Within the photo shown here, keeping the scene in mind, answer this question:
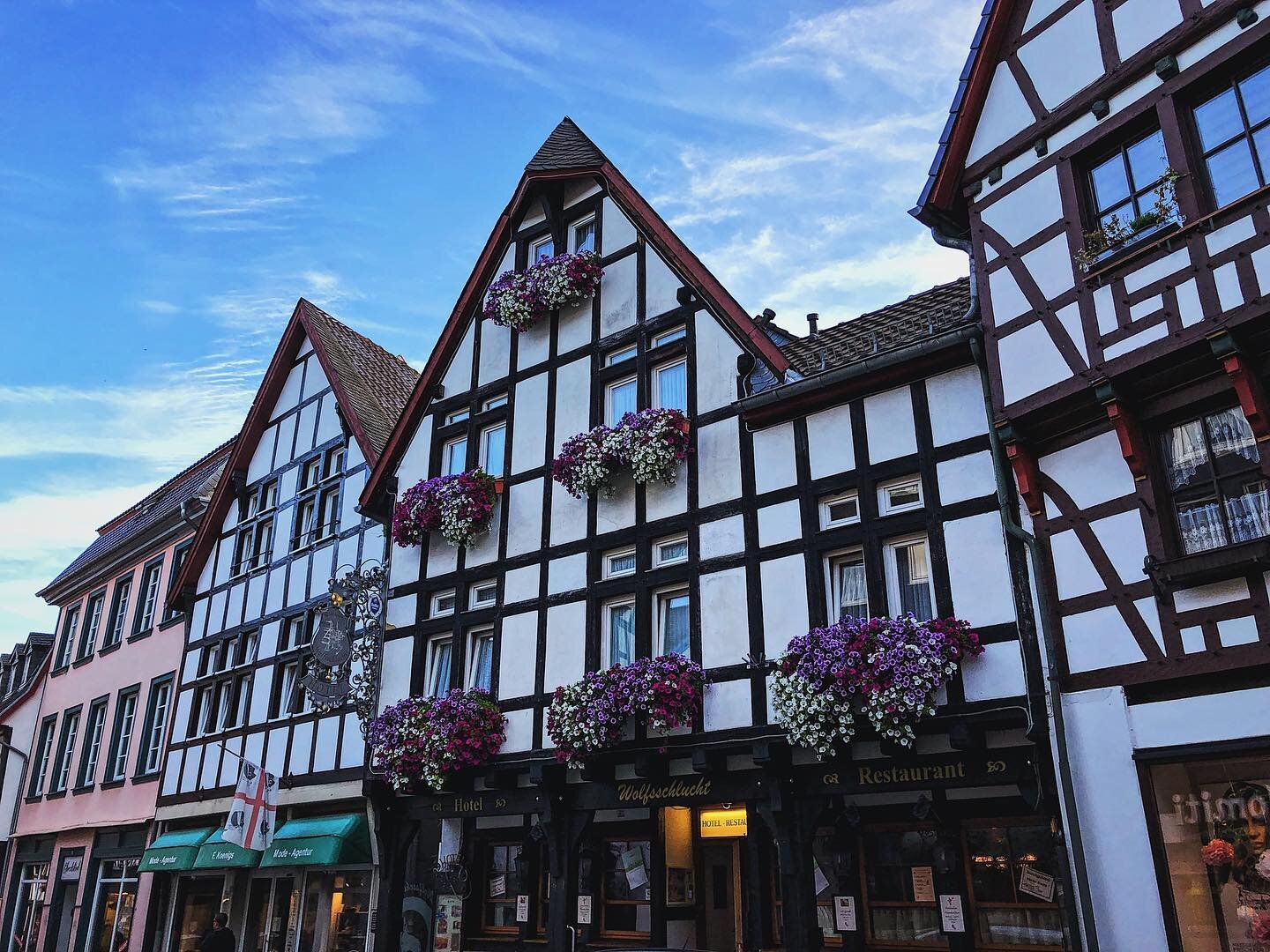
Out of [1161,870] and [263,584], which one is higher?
[263,584]

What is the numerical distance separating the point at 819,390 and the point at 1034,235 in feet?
10.5

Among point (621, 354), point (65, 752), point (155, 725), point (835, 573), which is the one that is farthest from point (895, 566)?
point (65, 752)

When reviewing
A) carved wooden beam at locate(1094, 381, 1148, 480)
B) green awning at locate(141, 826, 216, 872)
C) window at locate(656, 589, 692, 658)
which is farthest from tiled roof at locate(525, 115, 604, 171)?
green awning at locate(141, 826, 216, 872)

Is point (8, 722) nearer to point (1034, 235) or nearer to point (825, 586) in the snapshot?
point (825, 586)

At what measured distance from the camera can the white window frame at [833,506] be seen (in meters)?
12.9

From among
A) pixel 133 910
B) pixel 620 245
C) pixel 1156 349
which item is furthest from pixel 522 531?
pixel 133 910

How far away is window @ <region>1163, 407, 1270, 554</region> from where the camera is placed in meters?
9.30

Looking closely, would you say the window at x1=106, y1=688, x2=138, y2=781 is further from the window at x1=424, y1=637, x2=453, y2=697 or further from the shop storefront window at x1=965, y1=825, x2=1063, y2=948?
the shop storefront window at x1=965, y1=825, x2=1063, y2=948

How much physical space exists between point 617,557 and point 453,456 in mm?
4795

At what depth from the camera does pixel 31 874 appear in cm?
2827

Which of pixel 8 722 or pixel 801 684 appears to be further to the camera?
pixel 8 722

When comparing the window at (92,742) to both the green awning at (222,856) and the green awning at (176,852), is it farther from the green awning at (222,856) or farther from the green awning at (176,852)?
the green awning at (222,856)

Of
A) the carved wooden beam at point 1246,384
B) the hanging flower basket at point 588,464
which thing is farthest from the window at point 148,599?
the carved wooden beam at point 1246,384

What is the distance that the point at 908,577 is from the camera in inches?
484
